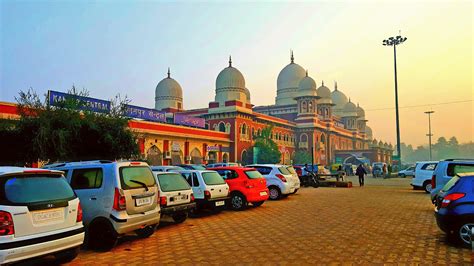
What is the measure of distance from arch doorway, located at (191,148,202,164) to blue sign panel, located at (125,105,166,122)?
5.25 m

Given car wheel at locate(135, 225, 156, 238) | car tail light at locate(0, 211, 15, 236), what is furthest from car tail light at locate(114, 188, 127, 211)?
car tail light at locate(0, 211, 15, 236)

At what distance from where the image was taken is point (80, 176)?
759 centimetres

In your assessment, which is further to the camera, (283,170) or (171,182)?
(283,170)

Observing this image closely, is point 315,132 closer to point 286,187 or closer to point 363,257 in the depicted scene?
point 286,187

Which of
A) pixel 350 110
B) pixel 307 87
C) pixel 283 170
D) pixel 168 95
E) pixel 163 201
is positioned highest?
pixel 307 87

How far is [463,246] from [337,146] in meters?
71.3

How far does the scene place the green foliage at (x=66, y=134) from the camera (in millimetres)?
15242

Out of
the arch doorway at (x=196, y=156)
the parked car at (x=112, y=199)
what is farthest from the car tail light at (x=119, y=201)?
the arch doorway at (x=196, y=156)

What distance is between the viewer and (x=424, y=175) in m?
20.1

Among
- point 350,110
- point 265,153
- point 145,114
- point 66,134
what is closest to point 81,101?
point 66,134

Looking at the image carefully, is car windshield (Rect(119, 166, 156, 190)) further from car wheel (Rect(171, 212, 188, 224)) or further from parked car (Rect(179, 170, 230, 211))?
parked car (Rect(179, 170, 230, 211))

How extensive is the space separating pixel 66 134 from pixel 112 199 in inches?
384

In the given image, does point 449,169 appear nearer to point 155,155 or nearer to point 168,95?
point 155,155

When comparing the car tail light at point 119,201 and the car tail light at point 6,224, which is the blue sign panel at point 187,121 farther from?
the car tail light at point 6,224
